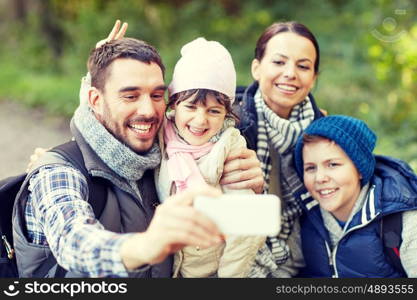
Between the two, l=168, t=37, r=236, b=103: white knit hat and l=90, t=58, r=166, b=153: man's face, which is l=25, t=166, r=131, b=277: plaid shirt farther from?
l=168, t=37, r=236, b=103: white knit hat

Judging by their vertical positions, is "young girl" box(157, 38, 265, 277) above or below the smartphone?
above

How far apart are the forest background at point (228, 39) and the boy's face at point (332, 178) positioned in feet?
12.5

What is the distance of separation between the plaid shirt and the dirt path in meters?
4.10

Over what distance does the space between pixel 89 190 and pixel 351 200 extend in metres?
1.58

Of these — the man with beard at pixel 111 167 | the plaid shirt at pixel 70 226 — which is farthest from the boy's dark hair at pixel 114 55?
the plaid shirt at pixel 70 226

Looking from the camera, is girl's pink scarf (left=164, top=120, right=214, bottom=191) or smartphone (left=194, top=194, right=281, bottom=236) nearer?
smartphone (left=194, top=194, right=281, bottom=236)

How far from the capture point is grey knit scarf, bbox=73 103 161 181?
261 centimetres

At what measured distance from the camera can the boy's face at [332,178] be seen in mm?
3293

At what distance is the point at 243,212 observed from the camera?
5.90ft

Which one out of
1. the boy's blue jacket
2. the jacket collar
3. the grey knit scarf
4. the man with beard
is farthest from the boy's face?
the grey knit scarf

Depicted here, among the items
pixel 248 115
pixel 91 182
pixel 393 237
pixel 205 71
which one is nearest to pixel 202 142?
pixel 205 71

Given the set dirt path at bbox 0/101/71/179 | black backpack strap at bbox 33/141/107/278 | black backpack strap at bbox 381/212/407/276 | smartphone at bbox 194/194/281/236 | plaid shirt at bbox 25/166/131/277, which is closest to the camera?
smartphone at bbox 194/194/281/236

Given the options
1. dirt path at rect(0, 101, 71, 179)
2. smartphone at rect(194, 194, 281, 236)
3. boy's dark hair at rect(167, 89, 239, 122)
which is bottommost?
smartphone at rect(194, 194, 281, 236)

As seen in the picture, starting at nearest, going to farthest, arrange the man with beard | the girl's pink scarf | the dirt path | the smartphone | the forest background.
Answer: the smartphone < the man with beard < the girl's pink scarf < the dirt path < the forest background
